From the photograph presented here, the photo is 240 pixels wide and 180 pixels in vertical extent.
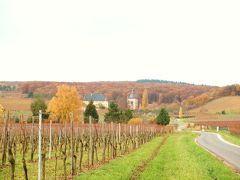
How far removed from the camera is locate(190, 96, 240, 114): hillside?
15293 cm

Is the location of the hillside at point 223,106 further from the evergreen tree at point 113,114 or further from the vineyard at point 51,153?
the vineyard at point 51,153

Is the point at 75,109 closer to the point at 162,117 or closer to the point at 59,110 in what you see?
the point at 59,110

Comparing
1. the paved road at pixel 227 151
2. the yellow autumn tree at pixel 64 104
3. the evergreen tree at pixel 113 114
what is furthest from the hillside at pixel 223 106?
the paved road at pixel 227 151

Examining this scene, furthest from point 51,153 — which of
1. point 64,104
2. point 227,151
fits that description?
point 64,104

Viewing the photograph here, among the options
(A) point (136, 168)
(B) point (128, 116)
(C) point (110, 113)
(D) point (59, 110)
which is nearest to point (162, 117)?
(B) point (128, 116)

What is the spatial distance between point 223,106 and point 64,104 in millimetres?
85426

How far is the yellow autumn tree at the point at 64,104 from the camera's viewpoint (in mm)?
89312

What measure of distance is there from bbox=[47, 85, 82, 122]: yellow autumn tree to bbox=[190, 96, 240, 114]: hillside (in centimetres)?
6912

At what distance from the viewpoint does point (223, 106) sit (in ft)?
530

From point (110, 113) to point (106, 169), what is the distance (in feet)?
236

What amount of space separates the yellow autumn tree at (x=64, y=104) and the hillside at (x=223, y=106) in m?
69.1

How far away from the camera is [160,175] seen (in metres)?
18.9

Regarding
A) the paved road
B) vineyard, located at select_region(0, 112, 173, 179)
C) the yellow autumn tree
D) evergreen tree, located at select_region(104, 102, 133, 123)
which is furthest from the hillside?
vineyard, located at select_region(0, 112, 173, 179)

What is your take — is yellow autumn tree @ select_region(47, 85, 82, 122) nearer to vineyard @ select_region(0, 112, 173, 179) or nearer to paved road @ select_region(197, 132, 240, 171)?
vineyard @ select_region(0, 112, 173, 179)
